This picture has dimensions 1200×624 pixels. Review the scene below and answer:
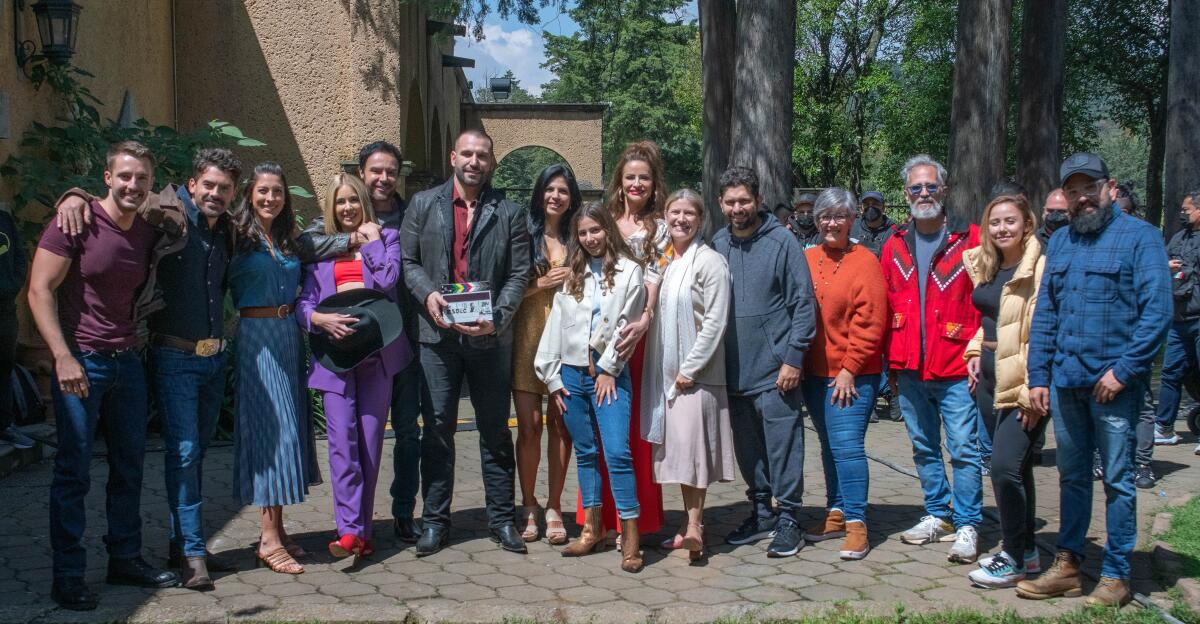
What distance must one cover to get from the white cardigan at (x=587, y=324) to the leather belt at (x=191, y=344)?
5.29 ft

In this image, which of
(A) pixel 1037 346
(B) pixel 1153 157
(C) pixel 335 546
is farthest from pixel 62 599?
(B) pixel 1153 157

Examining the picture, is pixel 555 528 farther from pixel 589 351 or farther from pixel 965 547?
pixel 965 547

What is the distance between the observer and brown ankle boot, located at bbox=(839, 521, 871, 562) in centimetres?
595

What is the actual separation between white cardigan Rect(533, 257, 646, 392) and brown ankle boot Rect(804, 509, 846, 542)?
149 centimetres

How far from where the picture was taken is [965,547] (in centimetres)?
584

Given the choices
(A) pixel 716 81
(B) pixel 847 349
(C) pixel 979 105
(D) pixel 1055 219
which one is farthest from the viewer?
(A) pixel 716 81

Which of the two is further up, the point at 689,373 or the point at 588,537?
the point at 689,373

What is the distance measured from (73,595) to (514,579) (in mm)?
1970

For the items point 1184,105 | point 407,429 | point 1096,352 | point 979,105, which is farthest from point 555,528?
point 1184,105

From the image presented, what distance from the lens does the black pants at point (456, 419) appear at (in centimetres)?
613

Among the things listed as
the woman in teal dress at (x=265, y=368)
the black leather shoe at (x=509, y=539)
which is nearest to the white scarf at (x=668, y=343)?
the black leather shoe at (x=509, y=539)

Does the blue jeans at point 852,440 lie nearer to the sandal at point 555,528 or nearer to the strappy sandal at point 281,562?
the sandal at point 555,528

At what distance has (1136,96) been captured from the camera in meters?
31.5

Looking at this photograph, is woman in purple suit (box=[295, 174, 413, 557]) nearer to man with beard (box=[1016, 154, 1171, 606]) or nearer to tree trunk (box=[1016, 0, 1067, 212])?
man with beard (box=[1016, 154, 1171, 606])
